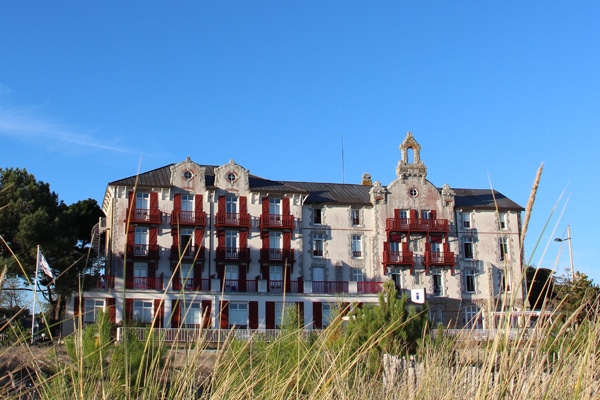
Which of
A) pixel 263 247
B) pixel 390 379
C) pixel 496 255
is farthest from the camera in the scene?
pixel 496 255

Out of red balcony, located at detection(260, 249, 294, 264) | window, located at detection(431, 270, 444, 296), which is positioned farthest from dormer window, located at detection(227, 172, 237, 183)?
window, located at detection(431, 270, 444, 296)

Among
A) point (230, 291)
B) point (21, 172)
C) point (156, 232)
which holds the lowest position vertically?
point (230, 291)

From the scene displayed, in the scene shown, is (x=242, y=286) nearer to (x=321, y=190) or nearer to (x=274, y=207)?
(x=274, y=207)

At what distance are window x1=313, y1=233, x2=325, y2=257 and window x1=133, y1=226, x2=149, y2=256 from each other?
11027mm

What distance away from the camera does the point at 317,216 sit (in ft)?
162

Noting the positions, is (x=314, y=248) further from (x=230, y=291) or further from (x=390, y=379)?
(x=390, y=379)

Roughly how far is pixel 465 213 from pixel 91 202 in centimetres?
2863

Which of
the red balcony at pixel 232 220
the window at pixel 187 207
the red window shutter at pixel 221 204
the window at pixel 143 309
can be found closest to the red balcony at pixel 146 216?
the window at pixel 187 207

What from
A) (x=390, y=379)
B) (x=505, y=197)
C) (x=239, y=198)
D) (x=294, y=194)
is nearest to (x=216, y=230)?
(x=239, y=198)

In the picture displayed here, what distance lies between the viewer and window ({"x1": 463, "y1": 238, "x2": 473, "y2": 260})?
166 ft

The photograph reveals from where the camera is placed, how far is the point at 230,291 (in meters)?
45.0

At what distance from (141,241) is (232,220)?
588 cm

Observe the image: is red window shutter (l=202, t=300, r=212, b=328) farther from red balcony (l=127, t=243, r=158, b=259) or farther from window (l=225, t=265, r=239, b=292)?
red balcony (l=127, t=243, r=158, b=259)

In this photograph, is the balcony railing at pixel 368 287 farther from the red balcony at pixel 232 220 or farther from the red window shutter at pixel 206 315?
the red window shutter at pixel 206 315
